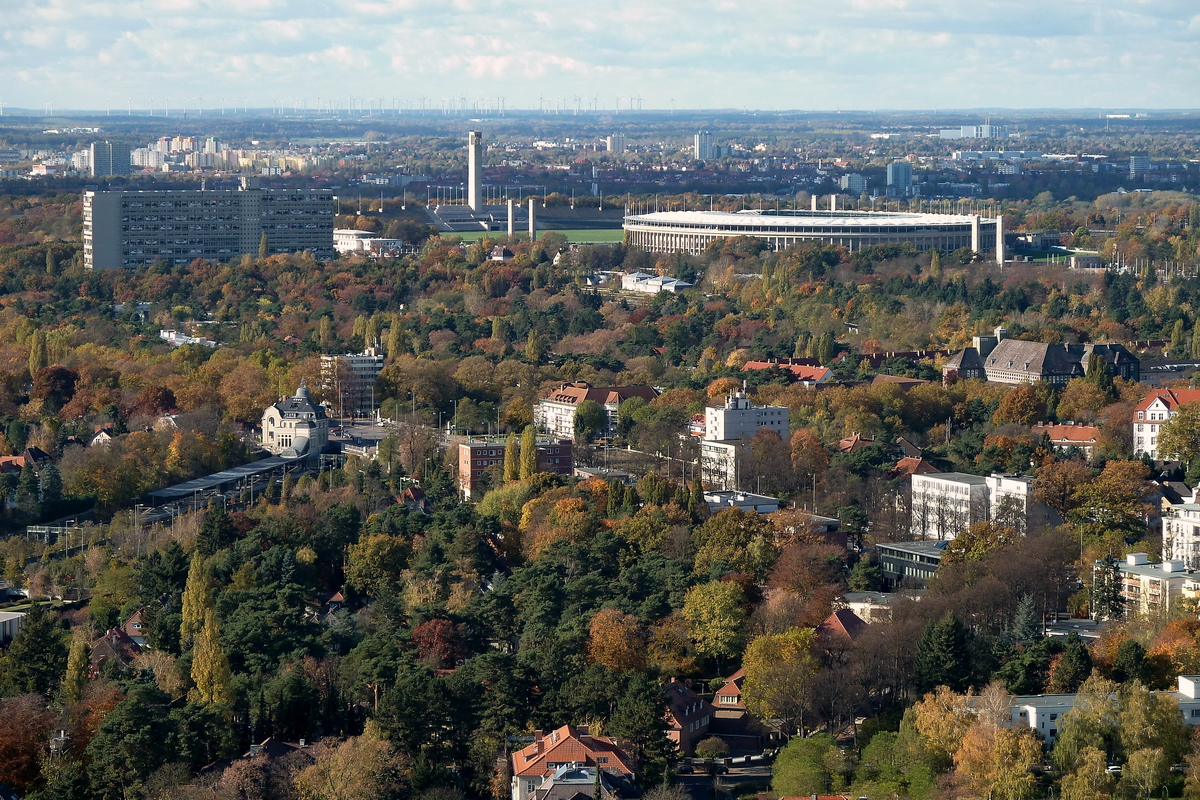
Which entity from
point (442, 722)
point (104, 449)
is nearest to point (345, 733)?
point (442, 722)

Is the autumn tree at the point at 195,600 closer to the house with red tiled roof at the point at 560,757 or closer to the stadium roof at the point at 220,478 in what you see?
the house with red tiled roof at the point at 560,757

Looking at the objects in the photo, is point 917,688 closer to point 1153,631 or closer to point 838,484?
point 1153,631

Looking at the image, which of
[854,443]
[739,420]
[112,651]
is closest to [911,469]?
[854,443]

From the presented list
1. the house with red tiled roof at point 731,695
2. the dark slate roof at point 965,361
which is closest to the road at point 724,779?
the house with red tiled roof at point 731,695

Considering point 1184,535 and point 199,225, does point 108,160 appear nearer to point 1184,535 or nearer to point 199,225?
point 199,225

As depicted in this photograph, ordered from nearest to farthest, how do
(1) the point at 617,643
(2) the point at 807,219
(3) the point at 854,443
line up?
(1) the point at 617,643 → (3) the point at 854,443 → (2) the point at 807,219

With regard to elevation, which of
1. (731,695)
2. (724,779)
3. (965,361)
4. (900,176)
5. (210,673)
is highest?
(900,176)
